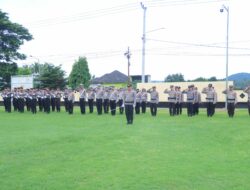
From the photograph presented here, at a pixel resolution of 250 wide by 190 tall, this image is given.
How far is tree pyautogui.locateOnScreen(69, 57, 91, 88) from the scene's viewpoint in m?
76.7

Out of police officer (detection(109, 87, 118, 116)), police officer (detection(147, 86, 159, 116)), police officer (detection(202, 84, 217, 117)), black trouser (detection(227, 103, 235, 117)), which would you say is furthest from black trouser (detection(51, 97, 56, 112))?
black trouser (detection(227, 103, 235, 117))

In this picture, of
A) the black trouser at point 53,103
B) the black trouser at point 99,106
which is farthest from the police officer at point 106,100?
the black trouser at point 53,103

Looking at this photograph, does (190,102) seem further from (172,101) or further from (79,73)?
(79,73)

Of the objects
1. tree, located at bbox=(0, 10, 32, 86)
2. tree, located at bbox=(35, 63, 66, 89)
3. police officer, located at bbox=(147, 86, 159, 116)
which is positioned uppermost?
tree, located at bbox=(0, 10, 32, 86)

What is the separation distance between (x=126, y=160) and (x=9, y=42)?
3455cm

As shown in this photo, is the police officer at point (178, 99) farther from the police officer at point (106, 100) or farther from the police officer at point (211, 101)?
the police officer at point (106, 100)

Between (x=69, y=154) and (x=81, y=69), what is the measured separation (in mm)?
64489

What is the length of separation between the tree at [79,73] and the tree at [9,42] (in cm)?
3142

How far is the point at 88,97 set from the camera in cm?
3359

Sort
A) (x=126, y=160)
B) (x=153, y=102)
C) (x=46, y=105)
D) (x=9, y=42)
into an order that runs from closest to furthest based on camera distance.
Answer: (x=126, y=160) → (x=153, y=102) → (x=46, y=105) → (x=9, y=42)

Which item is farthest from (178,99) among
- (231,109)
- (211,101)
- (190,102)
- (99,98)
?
(99,98)

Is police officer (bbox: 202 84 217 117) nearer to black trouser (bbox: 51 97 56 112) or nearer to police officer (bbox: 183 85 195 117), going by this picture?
police officer (bbox: 183 85 195 117)

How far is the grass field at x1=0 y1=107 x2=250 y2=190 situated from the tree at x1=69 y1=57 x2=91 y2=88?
58.4m

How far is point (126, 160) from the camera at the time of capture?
11.8 meters
